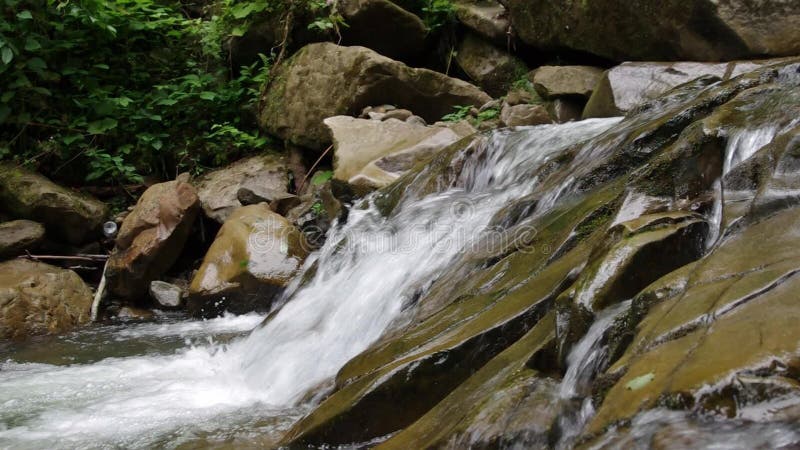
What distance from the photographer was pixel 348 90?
26.9ft

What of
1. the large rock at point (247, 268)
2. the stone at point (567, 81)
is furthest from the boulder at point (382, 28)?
the large rock at point (247, 268)

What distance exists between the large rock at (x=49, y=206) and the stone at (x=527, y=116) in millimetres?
4788

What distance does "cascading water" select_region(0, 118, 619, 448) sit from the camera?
370 centimetres

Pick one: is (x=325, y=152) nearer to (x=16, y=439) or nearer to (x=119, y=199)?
(x=119, y=199)

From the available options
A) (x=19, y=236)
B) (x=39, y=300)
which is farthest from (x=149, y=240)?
(x=19, y=236)

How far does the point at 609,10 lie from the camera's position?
23.6ft

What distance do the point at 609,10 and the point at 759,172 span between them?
493 centimetres

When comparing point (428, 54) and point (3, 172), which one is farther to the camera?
point (428, 54)

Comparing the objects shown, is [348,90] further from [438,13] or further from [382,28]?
[438,13]

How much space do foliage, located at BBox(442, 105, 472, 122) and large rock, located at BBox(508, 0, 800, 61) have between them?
119 centimetres

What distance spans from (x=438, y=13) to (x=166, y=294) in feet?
16.6

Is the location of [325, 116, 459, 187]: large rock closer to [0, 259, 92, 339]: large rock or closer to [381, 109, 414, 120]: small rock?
[381, 109, 414, 120]: small rock

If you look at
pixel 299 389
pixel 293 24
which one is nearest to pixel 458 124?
pixel 293 24

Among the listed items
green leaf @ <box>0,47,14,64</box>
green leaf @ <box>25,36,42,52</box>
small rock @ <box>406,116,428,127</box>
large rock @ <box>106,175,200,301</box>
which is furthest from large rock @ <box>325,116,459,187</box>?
green leaf @ <box>25,36,42,52</box>
